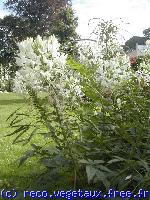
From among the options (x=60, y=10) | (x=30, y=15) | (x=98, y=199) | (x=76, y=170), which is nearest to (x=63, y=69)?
(x=76, y=170)

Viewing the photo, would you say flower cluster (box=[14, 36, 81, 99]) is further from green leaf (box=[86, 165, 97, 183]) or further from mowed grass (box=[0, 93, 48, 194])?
green leaf (box=[86, 165, 97, 183])

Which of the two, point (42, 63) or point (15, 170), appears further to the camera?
point (15, 170)

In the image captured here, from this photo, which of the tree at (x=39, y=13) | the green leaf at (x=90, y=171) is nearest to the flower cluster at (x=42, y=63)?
the green leaf at (x=90, y=171)

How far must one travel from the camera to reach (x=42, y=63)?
11.4 feet

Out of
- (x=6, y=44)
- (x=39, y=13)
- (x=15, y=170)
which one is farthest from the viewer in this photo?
(x=6, y=44)

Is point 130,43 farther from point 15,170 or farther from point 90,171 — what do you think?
point 90,171

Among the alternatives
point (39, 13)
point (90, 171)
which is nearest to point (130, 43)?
point (90, 171)

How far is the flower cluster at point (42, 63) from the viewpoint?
3453 millimetres

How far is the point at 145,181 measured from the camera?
3711 mm

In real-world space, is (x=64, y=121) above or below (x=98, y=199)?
above

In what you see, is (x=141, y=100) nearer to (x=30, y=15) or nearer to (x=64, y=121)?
(x=64, y=121)

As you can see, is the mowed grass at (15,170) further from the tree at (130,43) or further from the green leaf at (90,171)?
the tree at (130,43)

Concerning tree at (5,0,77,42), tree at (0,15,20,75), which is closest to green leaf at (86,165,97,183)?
tree at (5,0,77,42)

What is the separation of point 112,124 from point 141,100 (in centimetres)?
37
